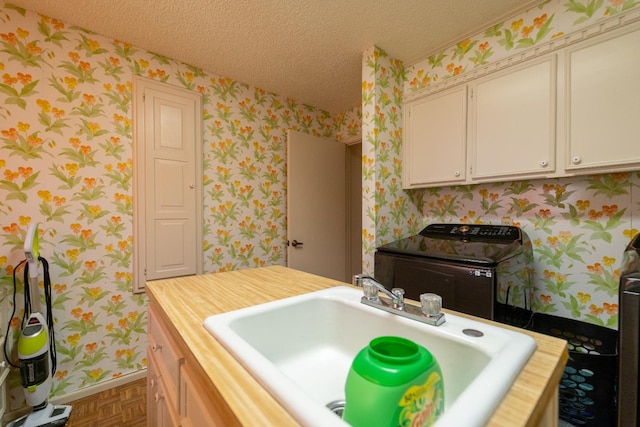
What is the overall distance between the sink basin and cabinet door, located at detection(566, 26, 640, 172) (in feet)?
3.94

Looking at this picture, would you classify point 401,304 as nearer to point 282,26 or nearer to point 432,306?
point 432,306

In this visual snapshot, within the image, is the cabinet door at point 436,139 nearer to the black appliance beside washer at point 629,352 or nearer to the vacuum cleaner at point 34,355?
the black appliance beside washer at point 629,352

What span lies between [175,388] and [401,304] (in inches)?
25.3

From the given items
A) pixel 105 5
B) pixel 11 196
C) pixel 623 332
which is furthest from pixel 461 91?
pixel 11 196

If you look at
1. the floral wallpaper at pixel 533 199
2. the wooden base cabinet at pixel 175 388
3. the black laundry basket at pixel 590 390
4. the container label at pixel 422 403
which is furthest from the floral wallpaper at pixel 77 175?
the black laundry basket at pixel 590 390

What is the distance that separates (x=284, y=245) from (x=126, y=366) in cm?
151

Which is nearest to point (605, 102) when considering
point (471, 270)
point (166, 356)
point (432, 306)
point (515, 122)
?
point (515, 122)

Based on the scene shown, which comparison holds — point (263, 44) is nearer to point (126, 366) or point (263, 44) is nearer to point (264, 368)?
point (264, 368)

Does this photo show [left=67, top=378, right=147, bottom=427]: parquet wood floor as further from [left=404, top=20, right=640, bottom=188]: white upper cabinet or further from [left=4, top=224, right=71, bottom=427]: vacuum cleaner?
[left=404, top=20, right=640, bottom=188]: white upper cabinet

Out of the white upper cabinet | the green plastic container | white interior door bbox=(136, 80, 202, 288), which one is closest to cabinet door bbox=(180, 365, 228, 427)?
the green plastic container

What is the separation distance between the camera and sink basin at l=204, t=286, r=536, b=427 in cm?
37

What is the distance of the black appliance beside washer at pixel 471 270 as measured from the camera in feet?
3.93

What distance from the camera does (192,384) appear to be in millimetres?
584

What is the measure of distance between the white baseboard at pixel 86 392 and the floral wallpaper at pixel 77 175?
33mm
